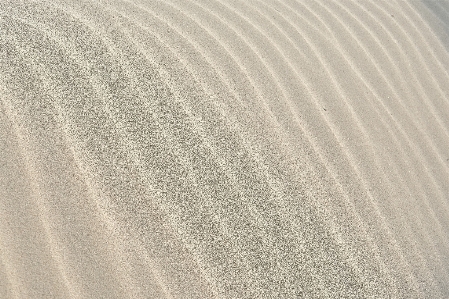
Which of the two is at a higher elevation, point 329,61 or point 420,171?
point 329,61

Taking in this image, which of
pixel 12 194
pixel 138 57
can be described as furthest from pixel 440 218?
pixel 12 194

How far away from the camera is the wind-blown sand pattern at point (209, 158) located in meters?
1.50

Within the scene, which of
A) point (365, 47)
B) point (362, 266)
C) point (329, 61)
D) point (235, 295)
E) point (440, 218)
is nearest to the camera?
point (235, 295)

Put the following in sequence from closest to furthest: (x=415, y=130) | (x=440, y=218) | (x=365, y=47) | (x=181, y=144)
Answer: (x=181, y=144), (x=440, y=218), (x=415, y=130), (x=365, y=47)

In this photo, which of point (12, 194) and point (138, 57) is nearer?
point (12, 194)

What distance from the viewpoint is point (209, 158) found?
179cm

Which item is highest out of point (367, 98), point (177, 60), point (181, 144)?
point (177, 60)

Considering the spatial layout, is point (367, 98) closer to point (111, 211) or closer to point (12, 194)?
point (111, 211)

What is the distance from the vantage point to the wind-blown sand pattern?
150cm

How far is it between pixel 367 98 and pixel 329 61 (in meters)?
0.30

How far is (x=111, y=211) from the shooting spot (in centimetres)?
156

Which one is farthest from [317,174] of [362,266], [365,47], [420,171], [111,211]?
[365,47]

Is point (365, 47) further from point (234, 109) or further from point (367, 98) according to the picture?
point (234, 109)

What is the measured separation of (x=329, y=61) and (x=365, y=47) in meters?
0.34
